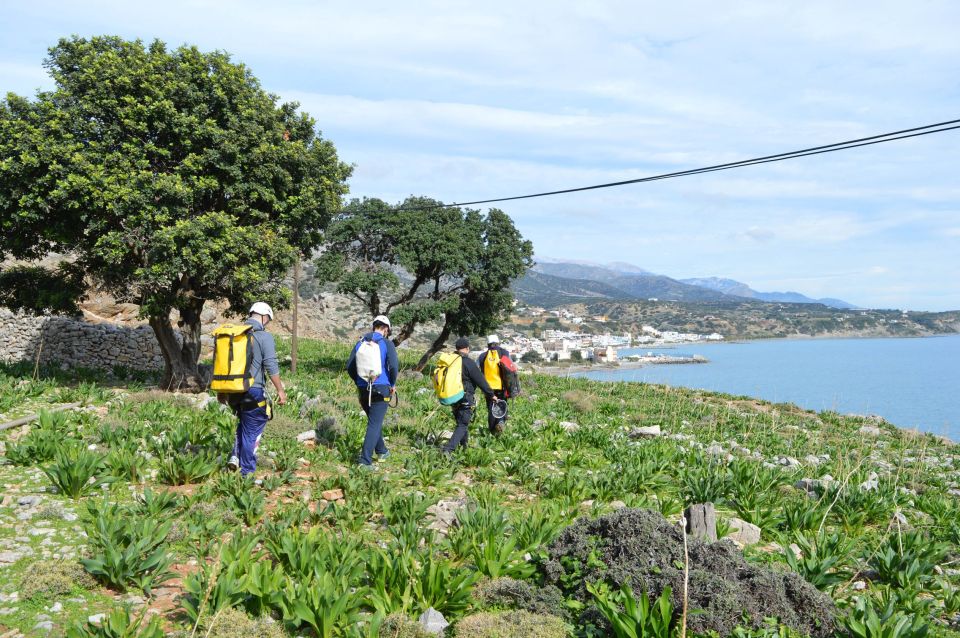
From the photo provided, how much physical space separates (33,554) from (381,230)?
59.7 ft

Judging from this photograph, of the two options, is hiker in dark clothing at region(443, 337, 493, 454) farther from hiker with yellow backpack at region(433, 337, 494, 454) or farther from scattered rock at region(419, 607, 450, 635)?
scattered rock at region(419, 607, 450, 635)

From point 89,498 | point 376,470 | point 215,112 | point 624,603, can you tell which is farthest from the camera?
point 215,112

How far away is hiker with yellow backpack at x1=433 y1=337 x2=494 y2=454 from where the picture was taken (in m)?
9.33

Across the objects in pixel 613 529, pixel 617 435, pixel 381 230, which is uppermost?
pixel 381 230

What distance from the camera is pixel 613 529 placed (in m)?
5.11

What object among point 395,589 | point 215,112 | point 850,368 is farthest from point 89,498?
point 850,368

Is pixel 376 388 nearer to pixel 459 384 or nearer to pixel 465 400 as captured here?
pixel 459 384

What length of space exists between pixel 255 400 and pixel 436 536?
305cm

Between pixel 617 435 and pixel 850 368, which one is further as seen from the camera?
pixel 850 368

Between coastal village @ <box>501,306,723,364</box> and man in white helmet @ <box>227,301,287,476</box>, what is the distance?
7337cm

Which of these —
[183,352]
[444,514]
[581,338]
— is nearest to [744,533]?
[444,514]

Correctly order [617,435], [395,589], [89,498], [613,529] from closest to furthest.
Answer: [395,589]
[613,529]
[89,498]
[617,435]

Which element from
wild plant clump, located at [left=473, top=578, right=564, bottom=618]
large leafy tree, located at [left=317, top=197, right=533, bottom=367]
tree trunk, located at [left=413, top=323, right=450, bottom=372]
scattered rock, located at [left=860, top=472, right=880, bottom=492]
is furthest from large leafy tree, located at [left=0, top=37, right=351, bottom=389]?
scattered rock, located at [left=860, top=472, right=880, bottom=492]

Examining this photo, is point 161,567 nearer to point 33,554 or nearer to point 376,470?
point 33,554
